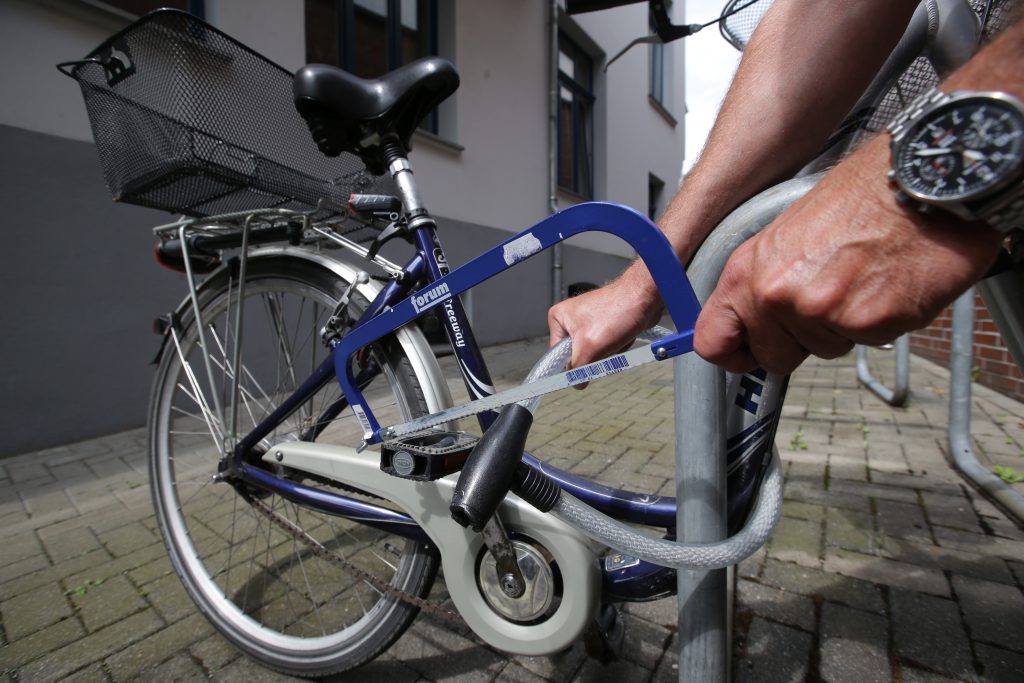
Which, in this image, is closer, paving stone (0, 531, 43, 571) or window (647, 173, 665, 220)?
paving stone (0, 531, 43, 571)

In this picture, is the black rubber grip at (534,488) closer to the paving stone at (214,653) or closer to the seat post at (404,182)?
the seat post at (404,182)

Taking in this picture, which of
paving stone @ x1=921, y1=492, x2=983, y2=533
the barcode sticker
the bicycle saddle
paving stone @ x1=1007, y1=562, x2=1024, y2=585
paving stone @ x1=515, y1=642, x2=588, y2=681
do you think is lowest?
paving stone @ x1=515, y1=642, x2=588, y2=681

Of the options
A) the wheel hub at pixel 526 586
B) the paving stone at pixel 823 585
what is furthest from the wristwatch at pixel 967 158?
the paving stone at pixel 823 585

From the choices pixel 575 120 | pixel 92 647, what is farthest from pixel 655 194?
pixel 92 647

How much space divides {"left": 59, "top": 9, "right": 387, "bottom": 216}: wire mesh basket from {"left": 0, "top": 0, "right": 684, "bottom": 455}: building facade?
222 cm

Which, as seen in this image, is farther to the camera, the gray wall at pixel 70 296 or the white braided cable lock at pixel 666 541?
the gray wall at pixel 70 296

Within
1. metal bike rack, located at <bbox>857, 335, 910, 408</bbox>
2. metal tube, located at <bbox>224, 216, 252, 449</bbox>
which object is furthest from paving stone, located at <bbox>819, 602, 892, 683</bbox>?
metal bike rack, located at <bbox>857, 335, 910, 408</bbox>

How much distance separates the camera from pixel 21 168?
9.64 ft

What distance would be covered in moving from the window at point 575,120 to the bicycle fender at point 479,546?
7.86 metres

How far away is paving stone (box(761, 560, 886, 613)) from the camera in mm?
1541

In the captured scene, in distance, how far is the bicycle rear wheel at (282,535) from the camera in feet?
4.03

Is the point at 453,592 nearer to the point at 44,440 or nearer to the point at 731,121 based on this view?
the point at 731,121

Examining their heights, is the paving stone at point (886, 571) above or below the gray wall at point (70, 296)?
below

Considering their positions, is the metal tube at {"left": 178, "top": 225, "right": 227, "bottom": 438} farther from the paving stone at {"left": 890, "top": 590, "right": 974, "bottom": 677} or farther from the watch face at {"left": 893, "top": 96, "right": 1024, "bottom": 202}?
the paving stone at {"left": 890, "top": 590, "right": 974, "bottom": 677}
